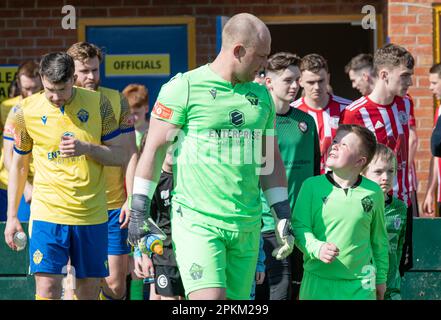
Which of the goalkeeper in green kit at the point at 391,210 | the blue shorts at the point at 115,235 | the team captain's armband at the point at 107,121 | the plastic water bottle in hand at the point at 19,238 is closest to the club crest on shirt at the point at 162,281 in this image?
the plastic water bottle in hand at the point at 19,238

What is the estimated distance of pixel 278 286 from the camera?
24.8 feet

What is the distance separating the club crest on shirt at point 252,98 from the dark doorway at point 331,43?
916cm

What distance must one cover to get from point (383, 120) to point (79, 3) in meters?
4.87

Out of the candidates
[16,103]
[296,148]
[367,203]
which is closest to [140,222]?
[367,203]

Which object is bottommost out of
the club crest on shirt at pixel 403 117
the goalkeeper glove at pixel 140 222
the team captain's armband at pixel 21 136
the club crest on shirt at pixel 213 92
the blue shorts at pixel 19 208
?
the blue shorts at pixel 19 208

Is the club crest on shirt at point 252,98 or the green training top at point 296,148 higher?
the club crest on shirt at point 252,98

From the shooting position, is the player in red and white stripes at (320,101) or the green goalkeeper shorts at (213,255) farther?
the player in red and white stripes at (320,101)

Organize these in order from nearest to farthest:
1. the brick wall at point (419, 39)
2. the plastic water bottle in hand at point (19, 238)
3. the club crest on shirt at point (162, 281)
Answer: the club crest on shirt at point (162, 281), the plastic water bottle in hand at point (19, 238), the brick wall at point (419, 39)

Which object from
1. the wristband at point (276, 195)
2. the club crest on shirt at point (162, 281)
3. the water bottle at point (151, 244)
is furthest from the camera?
the club crest on shirt at point (162, 281)

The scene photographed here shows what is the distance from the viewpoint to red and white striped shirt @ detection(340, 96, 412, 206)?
792cm

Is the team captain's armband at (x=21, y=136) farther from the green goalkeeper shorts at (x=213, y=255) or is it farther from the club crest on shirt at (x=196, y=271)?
the club crest on shirt at (x=196, y=271)

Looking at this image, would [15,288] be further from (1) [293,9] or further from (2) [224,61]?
(1) [293,9]

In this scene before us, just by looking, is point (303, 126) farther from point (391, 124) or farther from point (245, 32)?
point (245, 32)

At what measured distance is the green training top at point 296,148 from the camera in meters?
7.69
